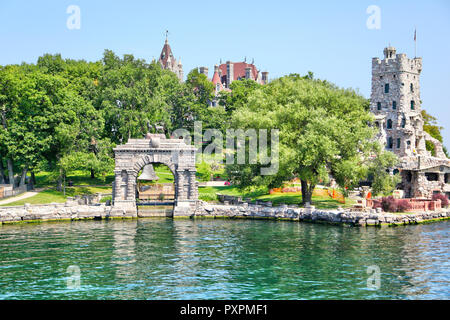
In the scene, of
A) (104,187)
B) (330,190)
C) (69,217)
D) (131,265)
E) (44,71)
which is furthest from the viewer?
(44,71)

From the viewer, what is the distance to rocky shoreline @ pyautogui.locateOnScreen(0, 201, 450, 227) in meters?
49.1

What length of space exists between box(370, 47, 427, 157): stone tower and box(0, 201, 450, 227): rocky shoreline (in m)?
29.6

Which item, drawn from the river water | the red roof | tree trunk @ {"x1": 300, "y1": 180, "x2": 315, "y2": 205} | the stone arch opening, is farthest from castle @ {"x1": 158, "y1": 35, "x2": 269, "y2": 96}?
the river water

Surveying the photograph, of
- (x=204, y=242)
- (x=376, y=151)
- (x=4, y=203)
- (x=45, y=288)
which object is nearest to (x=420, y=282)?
(x=204, y=242)

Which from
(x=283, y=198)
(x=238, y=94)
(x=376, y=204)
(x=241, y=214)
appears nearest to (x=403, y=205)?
(x=376, y=204)

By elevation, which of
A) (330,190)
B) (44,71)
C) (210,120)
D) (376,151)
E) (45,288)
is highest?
(44,71)

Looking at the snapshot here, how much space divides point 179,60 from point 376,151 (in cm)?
11770

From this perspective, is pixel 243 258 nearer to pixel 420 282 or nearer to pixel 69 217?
pixel 420 282

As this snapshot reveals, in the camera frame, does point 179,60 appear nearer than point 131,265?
No

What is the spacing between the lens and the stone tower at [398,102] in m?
83.6

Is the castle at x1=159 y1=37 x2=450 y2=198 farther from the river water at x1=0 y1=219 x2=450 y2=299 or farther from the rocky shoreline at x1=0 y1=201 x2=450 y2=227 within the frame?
the river water at x1=0 y1=219 x2=450 y2=299

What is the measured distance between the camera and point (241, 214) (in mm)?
54344

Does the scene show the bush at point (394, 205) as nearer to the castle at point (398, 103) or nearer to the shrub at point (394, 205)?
the shrub at point (394, 205)

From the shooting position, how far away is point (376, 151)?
5662 cm
